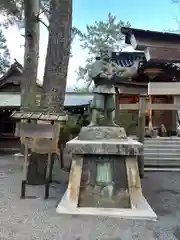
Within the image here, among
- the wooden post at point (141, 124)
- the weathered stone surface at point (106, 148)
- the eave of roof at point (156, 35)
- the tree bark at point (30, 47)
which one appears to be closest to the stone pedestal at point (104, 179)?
the weathered stone surface at point (106, 148)

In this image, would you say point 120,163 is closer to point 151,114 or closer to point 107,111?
point 107,111

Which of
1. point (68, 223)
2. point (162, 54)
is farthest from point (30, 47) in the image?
point (68, 223)

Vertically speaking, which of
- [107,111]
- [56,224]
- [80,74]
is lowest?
[56,224]

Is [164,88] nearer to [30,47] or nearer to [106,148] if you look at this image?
[106,148]

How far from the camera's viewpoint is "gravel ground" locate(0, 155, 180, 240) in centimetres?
371

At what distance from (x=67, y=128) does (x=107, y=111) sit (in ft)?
14.8

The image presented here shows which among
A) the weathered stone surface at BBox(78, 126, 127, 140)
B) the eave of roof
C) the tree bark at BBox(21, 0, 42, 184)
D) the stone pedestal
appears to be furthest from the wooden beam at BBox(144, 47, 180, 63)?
the tree bark at BBox(21, 0, 42, 184)

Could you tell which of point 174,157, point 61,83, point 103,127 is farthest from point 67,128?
point 103,127

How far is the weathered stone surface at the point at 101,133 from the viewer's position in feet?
17.4

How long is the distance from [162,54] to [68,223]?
2768 millimetres

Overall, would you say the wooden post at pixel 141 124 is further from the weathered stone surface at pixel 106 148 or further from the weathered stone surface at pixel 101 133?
the weathered stone surface at pixel 106 148

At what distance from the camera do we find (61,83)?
8305 mm

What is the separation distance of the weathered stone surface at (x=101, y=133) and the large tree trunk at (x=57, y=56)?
289 cm

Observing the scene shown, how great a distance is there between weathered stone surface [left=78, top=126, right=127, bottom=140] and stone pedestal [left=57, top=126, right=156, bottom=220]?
249 millimetres
